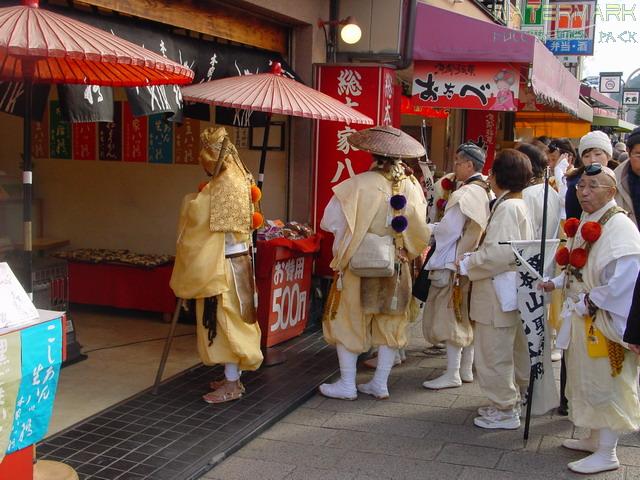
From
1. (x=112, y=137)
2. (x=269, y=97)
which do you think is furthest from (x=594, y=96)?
(x=269, y=97)

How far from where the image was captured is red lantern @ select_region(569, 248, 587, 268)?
4703mm

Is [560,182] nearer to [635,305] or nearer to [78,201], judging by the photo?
[635,305]

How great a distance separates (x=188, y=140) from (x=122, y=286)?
1783 millimetres

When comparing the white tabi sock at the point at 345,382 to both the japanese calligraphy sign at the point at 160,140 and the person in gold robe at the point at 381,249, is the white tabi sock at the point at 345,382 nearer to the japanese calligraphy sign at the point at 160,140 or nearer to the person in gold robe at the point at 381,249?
the person in gold robe at the point at 381,249

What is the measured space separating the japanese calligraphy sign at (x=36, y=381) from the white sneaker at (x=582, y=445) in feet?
11.0

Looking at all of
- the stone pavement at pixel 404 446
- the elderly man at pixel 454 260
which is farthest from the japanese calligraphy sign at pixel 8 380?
the elderly man at pixel 454 260

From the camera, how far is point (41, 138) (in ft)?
30.1

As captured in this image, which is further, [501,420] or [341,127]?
[341,127]

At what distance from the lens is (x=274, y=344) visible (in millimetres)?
7277

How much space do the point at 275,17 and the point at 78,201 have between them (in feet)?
11.0

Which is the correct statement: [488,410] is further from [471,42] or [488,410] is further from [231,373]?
[471,42]

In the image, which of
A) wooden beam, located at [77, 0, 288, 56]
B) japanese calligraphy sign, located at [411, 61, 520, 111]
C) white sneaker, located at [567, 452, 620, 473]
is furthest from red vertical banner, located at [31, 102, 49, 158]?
white sneaker, located at [567, 452, 620, 473]

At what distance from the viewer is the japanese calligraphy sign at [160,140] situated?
8.66 metres

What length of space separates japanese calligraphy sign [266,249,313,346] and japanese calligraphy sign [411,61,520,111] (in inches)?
108
